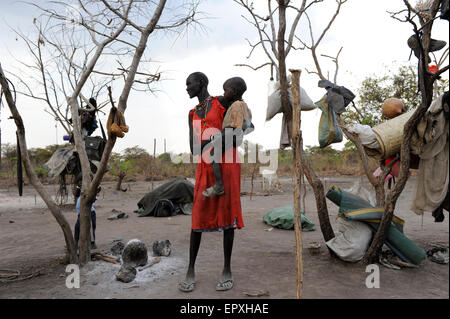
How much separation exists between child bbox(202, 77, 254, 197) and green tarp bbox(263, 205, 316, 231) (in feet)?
11.2

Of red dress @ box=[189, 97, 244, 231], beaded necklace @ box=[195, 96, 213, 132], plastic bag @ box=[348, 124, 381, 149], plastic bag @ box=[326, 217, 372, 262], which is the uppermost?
beaded necklace @ box=[195, 96, 213, 132]

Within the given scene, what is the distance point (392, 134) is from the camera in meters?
3.15

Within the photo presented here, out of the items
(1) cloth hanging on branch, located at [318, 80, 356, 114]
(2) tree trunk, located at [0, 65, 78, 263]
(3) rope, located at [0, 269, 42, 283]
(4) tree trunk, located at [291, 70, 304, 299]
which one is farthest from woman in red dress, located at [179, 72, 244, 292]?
(3) rope, located at [0, 269, 42, 283]

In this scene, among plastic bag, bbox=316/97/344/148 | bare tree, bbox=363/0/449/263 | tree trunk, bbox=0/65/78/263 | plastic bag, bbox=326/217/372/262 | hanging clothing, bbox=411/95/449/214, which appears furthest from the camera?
plastic bag, bbox=326/217/372/262

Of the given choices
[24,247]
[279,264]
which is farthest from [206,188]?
[24,247]

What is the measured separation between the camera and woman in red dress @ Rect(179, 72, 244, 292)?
2.81 metres

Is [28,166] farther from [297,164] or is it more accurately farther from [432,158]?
[432,158]

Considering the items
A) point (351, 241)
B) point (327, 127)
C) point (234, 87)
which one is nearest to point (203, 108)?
point (234, 87)

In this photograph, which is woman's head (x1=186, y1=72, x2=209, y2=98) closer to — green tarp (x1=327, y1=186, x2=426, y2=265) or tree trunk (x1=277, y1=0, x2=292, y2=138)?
tree trunk (x1=277, y1=0, x2=292, y2=138)

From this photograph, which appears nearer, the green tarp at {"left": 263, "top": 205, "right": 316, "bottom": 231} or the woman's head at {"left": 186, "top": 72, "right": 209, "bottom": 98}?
the woman's head at {"left": 186, "top": 72, "right": 209, "bottom": 98}

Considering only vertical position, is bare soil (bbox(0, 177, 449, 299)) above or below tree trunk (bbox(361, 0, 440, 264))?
below

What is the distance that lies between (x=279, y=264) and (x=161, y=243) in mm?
1473

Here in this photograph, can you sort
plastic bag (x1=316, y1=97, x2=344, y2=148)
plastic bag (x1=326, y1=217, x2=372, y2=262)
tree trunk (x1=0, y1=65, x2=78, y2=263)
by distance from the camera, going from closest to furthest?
tree trunk (x1=0, y1=65, x2=78, y2=263) → plastic bag (x1=316, y1=97, x2=344, y2=148) → plastic bag (x1=326, y1=217, x2=372, y2=262)

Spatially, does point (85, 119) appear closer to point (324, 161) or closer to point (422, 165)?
point (422, 165)
